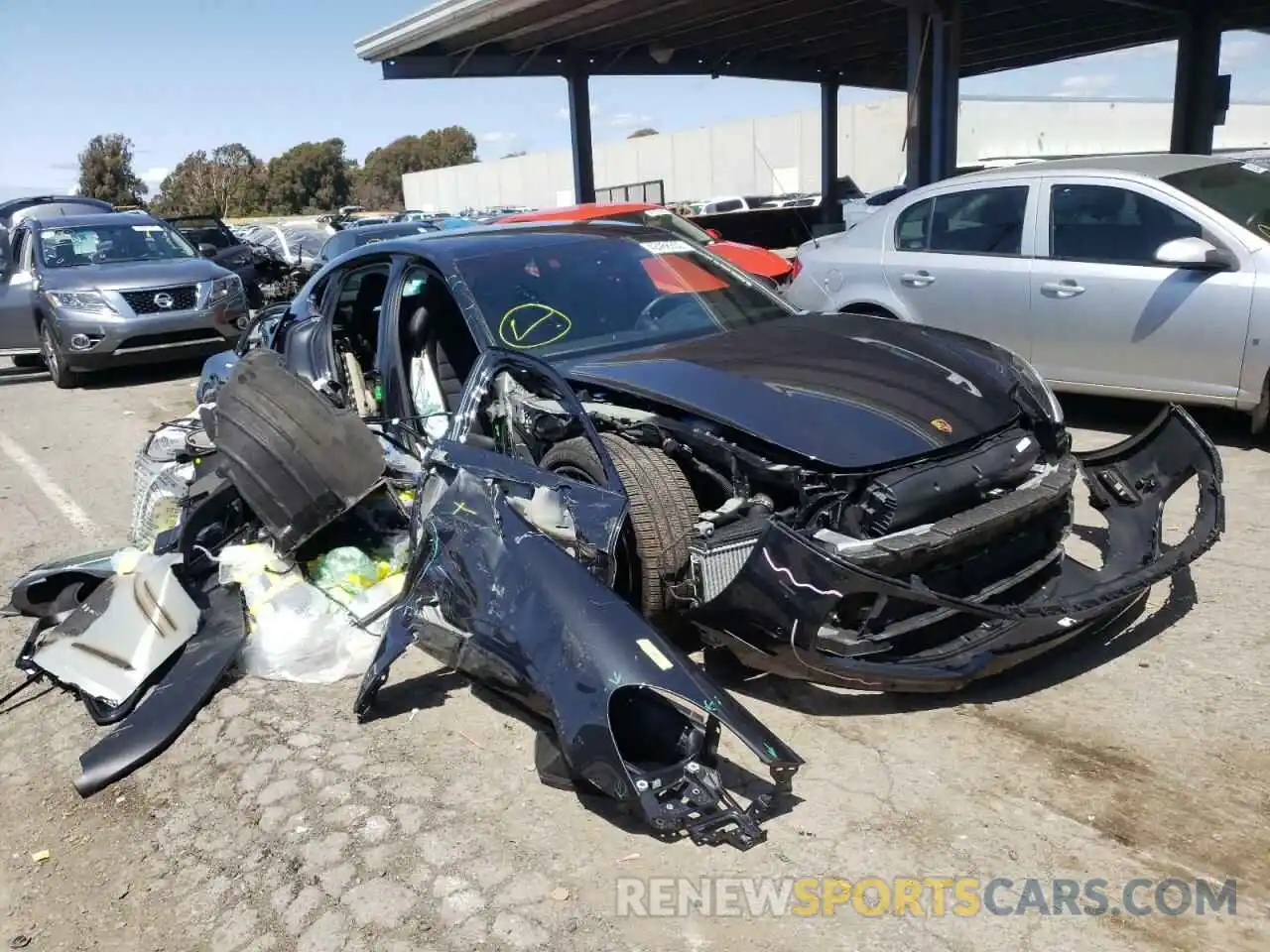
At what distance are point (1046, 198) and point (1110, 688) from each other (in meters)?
3.93

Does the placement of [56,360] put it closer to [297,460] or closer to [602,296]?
[297,460]

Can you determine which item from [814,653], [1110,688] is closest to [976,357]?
[1110,688]

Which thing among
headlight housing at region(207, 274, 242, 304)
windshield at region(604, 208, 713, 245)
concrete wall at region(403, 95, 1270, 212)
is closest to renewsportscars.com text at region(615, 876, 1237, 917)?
windshield at region(604, 208, 713, 245)

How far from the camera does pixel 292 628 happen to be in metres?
4.14

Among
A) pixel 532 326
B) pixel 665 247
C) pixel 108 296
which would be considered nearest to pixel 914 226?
pixel 665 247

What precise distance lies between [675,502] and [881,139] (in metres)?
43.3

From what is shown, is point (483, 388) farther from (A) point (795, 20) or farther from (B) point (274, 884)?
(A) point (795, 20)

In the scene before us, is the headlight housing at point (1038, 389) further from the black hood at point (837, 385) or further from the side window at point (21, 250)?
the side window at point (21, 250)

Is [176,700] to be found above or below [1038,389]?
below

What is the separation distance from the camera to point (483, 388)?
387 centimetres

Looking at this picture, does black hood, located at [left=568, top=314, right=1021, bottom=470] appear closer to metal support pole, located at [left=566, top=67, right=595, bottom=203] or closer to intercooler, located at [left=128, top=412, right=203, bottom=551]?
intercooler, located at [left=128, top=412, right=203, bottom=551]

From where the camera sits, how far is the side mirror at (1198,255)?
18.1 ft

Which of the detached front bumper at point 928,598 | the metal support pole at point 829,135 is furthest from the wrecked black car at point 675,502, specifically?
the metal support pole at point 829,135

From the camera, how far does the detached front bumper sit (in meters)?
2.94
